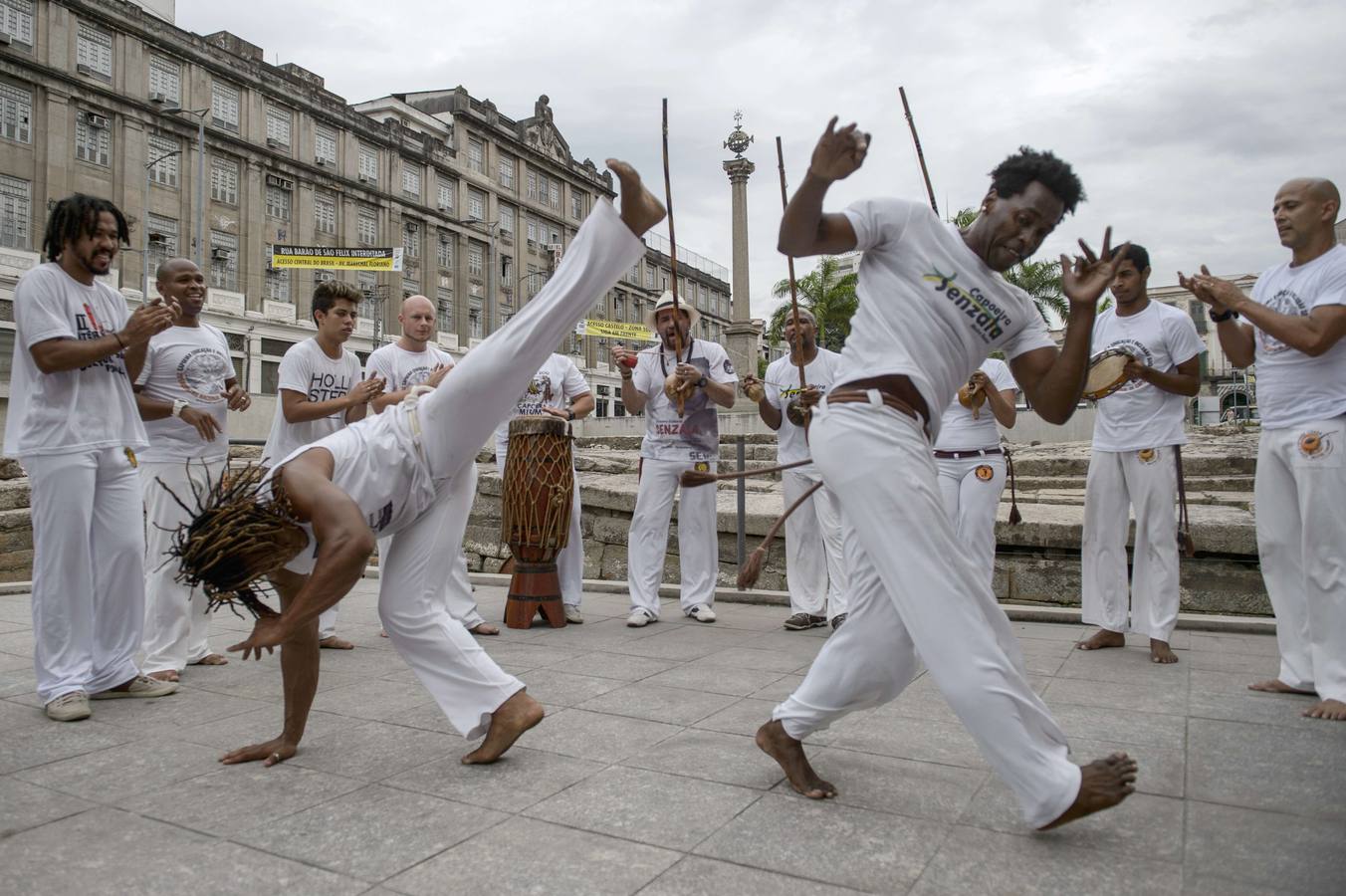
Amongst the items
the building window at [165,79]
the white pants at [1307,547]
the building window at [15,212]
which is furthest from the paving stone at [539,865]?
the building window at [165,79]

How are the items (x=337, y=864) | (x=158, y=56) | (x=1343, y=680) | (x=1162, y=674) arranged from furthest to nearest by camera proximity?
(x=158, y=56) → (x=1162, y=674) → (x=1343, y=680) → (x=337, y=864)

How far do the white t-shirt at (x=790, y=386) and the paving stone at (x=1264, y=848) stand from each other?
13.1 feet

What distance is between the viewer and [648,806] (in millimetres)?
2832

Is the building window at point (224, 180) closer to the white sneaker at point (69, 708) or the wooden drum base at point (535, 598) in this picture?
the wooden drum base at point (535, 598)

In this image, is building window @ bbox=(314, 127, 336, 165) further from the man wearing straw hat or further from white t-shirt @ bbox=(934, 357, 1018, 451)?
white t-shirt @ bbox=(934, 357, 1018, 451)

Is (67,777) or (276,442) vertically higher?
(276,442)

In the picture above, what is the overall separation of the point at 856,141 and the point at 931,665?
1.45 metres

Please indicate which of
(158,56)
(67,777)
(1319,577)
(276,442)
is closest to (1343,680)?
(1319,577)

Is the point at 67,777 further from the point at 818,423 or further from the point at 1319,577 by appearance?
the point at 1319,577

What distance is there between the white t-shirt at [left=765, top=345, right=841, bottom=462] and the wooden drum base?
1802mm

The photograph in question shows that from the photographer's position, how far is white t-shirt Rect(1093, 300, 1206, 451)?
16.8 ft

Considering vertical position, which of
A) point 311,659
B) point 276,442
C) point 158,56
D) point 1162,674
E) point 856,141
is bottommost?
point 1162,674

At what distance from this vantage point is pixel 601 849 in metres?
2.51

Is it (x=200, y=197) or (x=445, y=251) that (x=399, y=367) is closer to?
(x=200, y=197)
